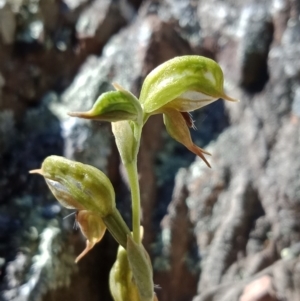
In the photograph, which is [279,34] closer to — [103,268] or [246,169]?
[246,169]

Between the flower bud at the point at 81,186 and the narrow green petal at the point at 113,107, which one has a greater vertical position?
the narrow green petal at the point at 113,107

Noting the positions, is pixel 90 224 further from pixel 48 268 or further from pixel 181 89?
pixel 48 268

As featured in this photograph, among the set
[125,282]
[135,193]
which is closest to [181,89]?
[135,193]

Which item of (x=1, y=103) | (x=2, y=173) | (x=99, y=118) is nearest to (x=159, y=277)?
(x=2, y=173)

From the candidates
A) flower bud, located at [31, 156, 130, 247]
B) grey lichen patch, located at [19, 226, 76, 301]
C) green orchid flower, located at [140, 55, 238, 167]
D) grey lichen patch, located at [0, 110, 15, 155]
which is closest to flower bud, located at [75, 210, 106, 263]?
flower bud, located at [31, 156, 130, 247]

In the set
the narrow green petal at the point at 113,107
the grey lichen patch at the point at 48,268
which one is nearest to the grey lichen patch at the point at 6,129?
the grey lichen patch at the point at 48,268

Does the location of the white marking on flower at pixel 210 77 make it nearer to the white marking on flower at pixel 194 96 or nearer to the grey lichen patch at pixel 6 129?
the white marking on flower at pixel 194 96

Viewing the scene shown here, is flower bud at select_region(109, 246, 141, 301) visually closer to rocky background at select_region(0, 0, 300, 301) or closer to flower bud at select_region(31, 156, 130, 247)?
flower bud at select_region(31, 156, 130, 247)
